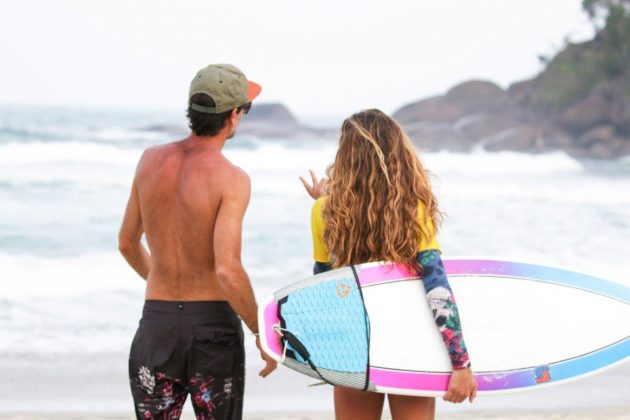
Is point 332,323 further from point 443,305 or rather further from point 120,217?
point 120,217

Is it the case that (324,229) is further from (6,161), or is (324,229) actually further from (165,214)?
(6,161)

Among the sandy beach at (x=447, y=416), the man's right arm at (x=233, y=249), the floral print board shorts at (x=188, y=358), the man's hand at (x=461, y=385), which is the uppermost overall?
the man's right arm at (x=233, y=249)

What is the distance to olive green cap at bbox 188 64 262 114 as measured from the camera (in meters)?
2.19

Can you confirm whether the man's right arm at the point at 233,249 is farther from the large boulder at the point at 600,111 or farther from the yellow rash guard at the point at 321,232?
the large boulder at the point at 600,111

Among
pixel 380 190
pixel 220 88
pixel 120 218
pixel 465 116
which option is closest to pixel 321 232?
pixel 380 190

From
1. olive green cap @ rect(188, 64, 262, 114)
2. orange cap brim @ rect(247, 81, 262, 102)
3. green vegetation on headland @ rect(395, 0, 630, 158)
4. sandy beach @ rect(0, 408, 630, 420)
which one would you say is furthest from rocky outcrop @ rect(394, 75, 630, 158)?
olive green cap @ rect(188, 64, 262, 114)

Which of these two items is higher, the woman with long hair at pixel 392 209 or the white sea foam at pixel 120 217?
the white sea foam at pixel 120 217

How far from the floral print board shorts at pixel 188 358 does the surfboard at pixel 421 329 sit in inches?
4.4

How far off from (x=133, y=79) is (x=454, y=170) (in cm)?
1725

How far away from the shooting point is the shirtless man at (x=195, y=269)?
2186mm

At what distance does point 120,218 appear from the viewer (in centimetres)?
1218

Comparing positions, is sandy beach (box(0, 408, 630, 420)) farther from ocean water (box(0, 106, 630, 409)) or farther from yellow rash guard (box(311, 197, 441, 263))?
yellow rash guard (box(311, 197, 441, 263))

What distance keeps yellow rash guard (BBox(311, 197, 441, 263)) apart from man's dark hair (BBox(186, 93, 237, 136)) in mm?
323

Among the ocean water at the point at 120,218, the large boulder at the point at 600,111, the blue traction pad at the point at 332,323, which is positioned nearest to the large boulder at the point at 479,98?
the large boulder at the point at 600,111
